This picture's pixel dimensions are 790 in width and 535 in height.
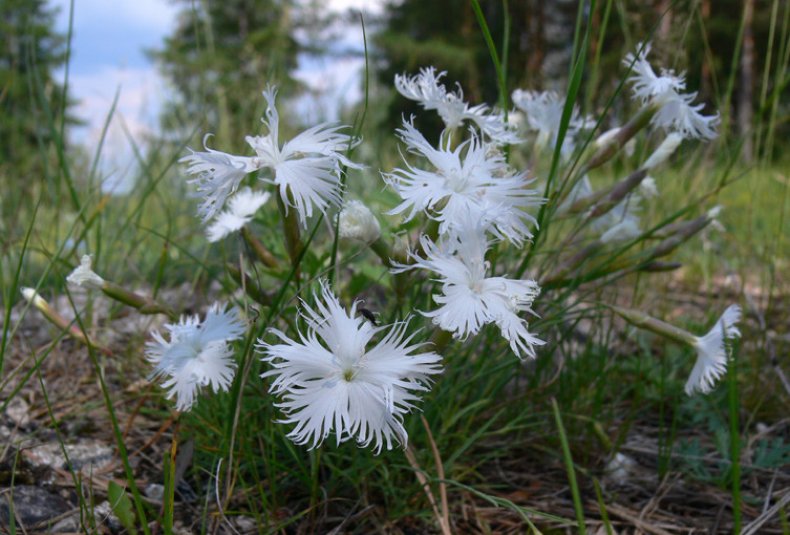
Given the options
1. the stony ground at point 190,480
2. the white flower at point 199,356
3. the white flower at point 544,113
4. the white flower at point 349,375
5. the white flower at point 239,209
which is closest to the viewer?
the white flower at point 349,375

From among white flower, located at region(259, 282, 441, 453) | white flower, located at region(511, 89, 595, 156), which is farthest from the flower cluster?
white flower, located at region(511, 89, 595, 156)

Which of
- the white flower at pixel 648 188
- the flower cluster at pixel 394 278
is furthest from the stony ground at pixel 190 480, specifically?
the white flower at pixel 648 188

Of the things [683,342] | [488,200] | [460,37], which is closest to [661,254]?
[683,342]

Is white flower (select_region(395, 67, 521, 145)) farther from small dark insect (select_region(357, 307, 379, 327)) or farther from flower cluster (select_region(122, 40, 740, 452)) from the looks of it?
small dark insect (select_region(357, 307, 379, 327))

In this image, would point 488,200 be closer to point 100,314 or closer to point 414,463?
point 414,463

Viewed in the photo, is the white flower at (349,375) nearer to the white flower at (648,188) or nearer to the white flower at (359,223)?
the white flower at (359,223)

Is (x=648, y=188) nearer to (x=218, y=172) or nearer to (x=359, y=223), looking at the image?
(x=359, y=223)
